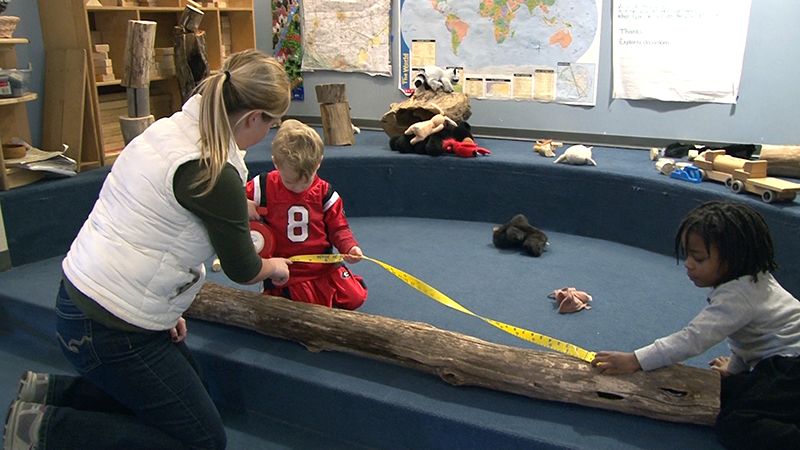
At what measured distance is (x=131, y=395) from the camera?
1.86m

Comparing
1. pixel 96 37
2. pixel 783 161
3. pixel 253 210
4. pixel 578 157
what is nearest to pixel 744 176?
pixel 783 161

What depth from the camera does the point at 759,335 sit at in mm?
1873

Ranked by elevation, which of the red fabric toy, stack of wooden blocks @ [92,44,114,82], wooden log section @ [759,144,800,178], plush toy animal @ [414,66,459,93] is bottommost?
the red fabric toy

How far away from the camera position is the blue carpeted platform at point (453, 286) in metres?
2.09

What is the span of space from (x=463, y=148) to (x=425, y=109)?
496mm

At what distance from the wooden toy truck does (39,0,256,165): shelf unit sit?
364cm

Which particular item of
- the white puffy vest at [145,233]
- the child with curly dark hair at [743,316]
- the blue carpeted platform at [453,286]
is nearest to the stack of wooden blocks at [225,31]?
the blue carpeted platform at [453,286]

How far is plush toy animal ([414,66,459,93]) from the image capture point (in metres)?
4.94

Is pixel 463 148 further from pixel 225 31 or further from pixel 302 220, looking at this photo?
pixel 225 31

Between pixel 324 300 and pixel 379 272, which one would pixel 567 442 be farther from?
pixel 379 272

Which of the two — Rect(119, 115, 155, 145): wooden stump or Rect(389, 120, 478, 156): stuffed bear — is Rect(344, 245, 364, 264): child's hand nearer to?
Rect(389, 120, 478, 156): stuffed bear

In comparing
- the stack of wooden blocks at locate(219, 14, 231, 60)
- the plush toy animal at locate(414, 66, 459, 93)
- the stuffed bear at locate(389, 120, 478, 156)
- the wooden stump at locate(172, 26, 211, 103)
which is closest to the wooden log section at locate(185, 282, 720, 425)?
the stuffed bear at locate(389, 120, 478, 156)

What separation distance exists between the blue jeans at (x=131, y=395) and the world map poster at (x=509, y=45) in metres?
3.77

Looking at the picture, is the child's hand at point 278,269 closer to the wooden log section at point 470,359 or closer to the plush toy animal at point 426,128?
the wooden log section at point 470,359
